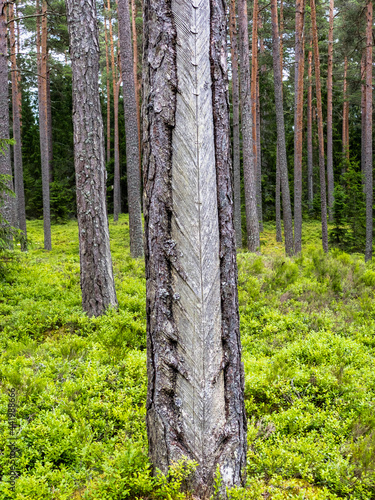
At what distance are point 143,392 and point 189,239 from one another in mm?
2195

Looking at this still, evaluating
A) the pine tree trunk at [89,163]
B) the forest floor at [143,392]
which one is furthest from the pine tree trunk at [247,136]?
the pine tree trunk at [89,163]

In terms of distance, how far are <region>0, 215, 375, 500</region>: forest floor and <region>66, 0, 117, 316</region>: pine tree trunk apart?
0.56 m

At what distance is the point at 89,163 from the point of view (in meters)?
5.74

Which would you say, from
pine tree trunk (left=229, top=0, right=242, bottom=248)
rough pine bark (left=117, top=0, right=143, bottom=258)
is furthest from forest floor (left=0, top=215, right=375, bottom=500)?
pine tree trunk (left=229, top=0, right=242, bottom=248)

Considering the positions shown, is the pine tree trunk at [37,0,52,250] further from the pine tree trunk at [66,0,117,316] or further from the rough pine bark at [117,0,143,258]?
the pine tree trunk at [66,0,117,316]

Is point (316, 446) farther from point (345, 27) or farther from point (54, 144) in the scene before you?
point (54, 144)

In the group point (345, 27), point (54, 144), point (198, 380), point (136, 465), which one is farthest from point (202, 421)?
point (54, 144)

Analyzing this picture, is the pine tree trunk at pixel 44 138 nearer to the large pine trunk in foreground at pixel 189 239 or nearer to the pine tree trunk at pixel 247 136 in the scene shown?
Answer: the pine tree trunk at pixel 247 136

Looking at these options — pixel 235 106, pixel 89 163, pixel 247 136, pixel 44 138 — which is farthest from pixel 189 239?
pixel 44 138

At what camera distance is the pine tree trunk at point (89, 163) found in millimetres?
5660

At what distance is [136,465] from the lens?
7.34ft

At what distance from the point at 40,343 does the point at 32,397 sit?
1.73m

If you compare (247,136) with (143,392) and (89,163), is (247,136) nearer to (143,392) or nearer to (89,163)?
(89,163)

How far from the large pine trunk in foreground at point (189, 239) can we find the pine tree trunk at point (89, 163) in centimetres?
381
